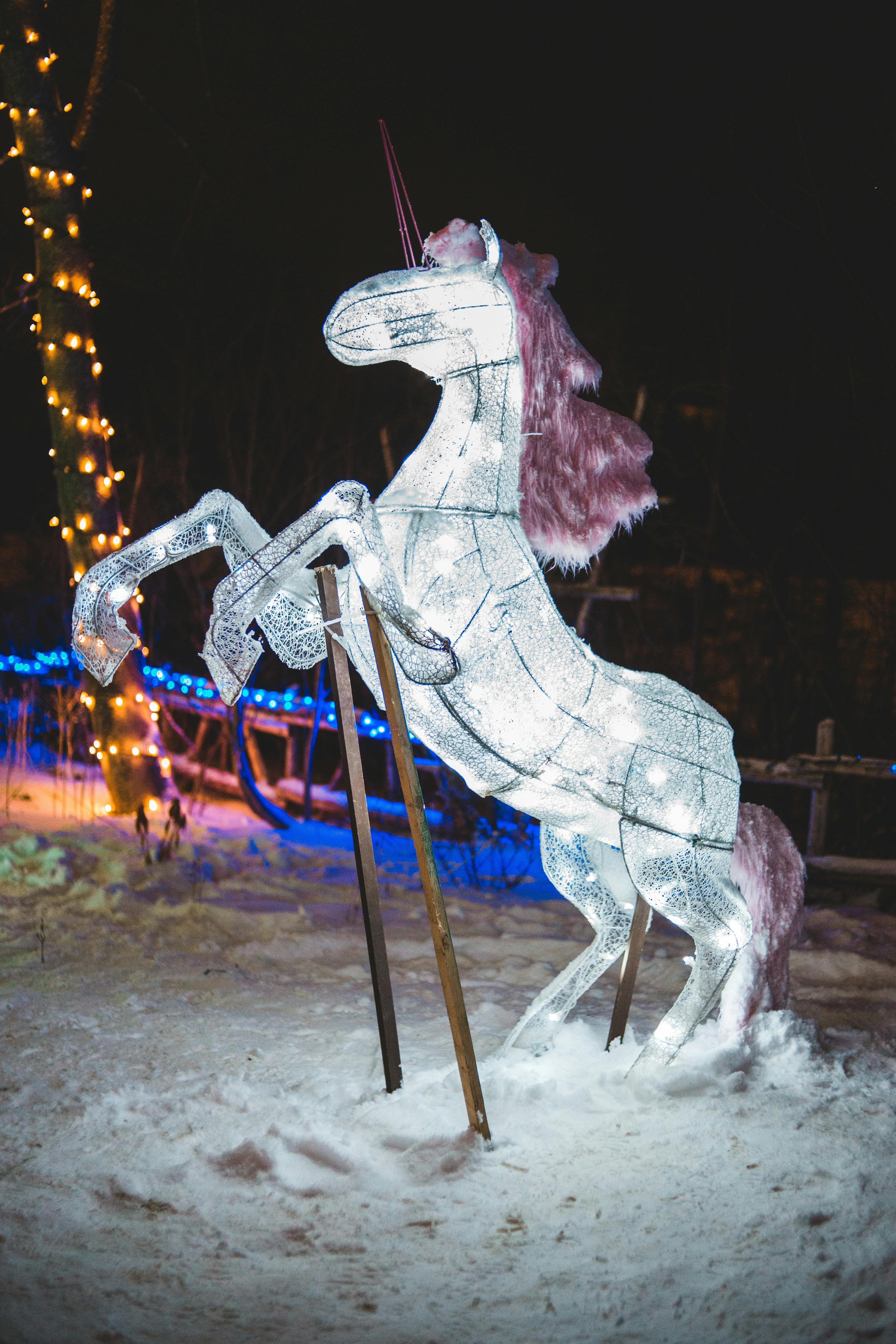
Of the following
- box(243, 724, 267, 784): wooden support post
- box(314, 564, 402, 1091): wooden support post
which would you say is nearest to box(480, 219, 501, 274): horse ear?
box(314, 564, 402, 1091): wooden support post

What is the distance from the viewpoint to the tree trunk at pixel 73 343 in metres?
5.91

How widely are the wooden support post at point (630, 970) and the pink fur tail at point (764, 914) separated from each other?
280mm

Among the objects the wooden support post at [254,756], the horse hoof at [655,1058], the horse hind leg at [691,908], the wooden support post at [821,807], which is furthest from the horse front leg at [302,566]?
the wooden support post at [254,756]

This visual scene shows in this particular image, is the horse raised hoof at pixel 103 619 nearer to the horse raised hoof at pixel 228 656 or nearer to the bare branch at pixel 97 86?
the horse raised hoof at pixel 228 656

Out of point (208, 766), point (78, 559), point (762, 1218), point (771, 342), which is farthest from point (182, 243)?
point (762, 1218)

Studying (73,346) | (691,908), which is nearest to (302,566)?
(691,908)

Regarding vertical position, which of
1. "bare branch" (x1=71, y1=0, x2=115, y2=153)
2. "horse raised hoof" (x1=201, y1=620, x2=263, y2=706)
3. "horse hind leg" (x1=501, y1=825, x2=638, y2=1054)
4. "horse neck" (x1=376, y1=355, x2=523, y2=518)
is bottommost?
"horse hind leg" (x1=501, y1=825, x2=638, y2=1054)

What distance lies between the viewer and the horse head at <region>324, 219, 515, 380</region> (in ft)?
8.23

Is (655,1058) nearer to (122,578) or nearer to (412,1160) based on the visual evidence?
(412,1160)

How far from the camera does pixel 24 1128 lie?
2682 mm

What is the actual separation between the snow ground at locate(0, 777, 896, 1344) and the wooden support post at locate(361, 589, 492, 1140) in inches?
5.3

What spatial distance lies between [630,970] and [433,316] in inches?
79.8

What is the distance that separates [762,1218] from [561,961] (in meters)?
2.03

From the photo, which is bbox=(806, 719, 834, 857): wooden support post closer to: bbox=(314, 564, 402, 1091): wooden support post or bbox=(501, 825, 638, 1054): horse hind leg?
bbox=(501, 825, 638, 1054): horse hind leg
